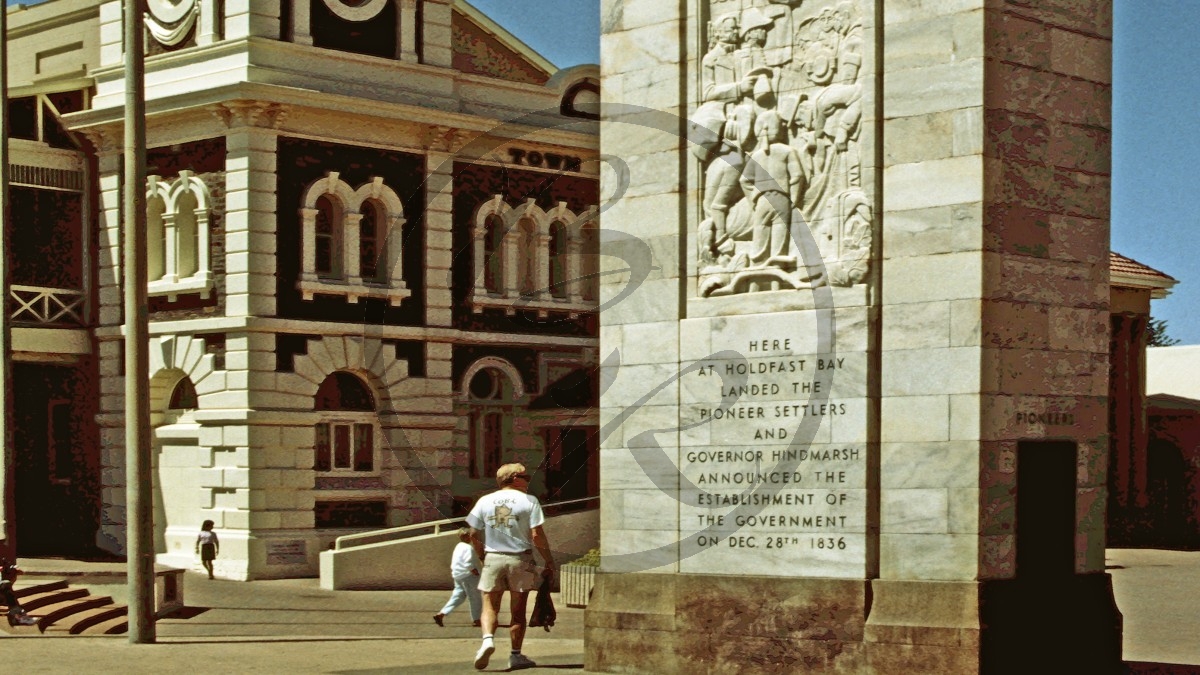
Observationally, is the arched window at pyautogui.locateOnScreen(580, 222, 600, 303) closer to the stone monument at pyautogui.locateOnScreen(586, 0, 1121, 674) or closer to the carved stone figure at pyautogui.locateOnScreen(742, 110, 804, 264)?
the stone monument at pyautogui.locateOnScreen(586, 0, 1121, 674)

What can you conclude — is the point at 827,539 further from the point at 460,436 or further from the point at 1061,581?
the point at 460,436

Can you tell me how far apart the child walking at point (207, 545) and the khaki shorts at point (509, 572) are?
62.4 ft

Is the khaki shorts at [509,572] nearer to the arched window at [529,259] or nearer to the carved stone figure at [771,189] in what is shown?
the carved stone figure at [771,189]

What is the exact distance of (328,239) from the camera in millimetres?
40062

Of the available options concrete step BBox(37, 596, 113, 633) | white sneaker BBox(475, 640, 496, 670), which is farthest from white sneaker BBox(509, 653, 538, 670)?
concrete step BBox(37, 596, 113, 633)

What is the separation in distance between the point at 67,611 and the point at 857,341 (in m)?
13.0

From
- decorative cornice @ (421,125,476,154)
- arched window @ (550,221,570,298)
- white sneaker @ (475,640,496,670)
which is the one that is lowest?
white sneaker @ (475,640,496,670)

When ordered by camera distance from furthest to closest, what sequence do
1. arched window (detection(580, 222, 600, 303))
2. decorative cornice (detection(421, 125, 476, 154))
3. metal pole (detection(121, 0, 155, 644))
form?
1. arched window (detection(580, 222, 600, 303))
2. decorative cornice (detection(421, 125, 476, 154))
3. metal pole (detection(121, 0, 155, 644))

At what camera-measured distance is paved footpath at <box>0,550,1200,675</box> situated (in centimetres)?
2045

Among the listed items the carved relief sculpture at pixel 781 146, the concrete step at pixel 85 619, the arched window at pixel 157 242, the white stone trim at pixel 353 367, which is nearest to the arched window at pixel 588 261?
the white stone trim at pixel 353 367

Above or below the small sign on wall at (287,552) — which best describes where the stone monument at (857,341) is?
above

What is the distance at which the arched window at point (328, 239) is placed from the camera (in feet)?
131

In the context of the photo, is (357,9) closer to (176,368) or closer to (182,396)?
(176,368)

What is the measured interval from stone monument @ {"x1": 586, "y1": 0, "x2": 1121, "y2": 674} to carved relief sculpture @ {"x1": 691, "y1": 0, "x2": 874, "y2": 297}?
0.9 inches
